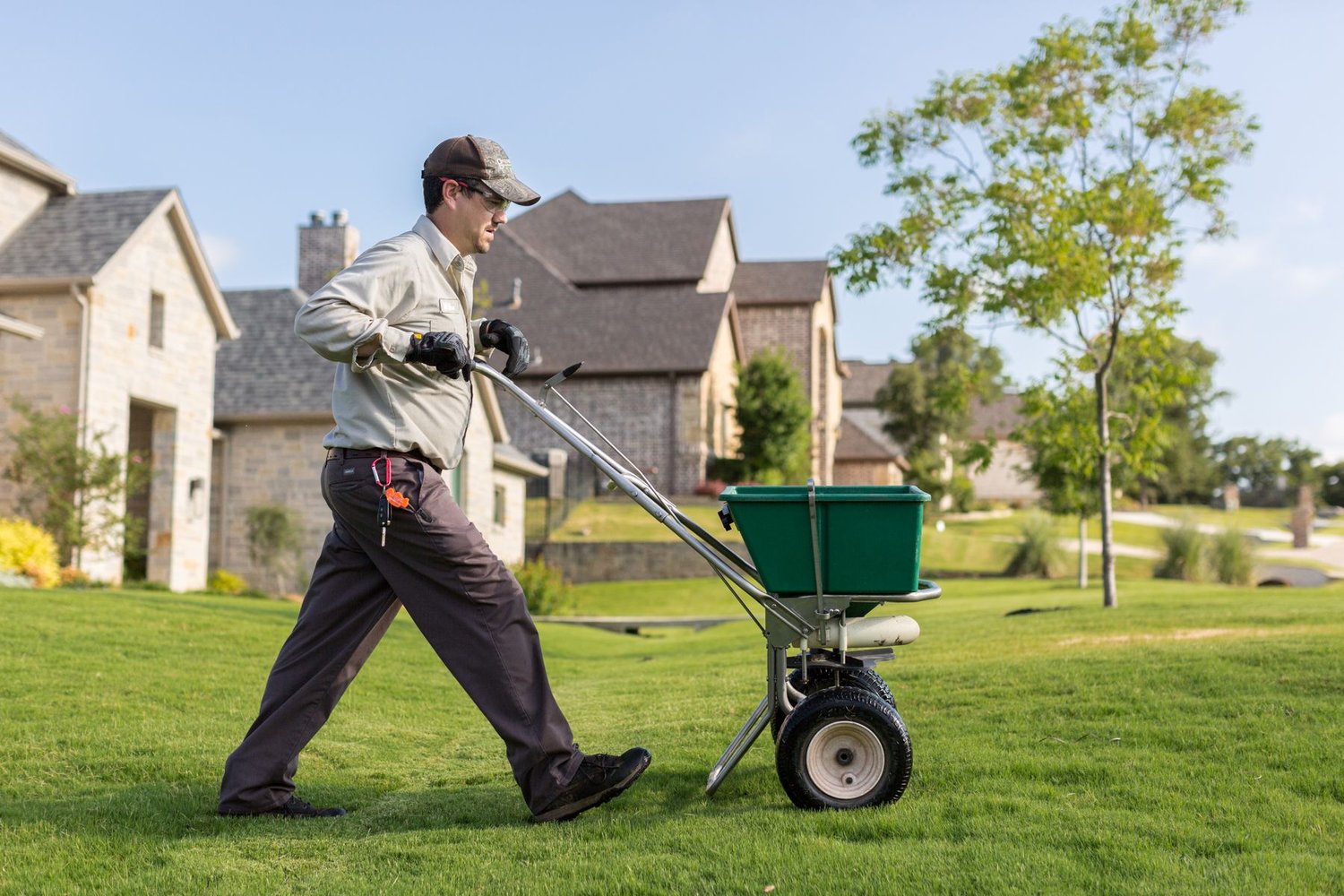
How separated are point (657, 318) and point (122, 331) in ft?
75.3

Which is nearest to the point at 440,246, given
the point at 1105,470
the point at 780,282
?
the point at 1105,470

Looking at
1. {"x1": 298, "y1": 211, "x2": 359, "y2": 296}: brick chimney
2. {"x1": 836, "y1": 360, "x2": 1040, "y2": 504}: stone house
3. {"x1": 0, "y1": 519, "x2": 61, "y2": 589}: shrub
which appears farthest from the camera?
{"x1": 836, "y1": 360, "x2": 1040, "y2": 504}: stone house

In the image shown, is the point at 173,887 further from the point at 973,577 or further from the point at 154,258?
the point at 973,577

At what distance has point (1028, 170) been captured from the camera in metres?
16.1

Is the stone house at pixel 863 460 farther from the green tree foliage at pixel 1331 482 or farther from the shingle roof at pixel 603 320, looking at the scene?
the green tree foliage at pixel 1331 482

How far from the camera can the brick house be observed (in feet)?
62.5

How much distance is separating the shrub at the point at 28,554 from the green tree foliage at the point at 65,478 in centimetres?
117

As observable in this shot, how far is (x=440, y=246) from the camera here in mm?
4348

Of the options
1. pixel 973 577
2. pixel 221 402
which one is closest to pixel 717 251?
pixel 973 577

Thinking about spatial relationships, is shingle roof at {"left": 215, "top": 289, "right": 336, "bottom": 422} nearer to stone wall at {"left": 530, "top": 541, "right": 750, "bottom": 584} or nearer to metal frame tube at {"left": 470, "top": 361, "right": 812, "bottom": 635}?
stone wall at {"left": 530, "top": 541, "right": 750, "bottom": 584}

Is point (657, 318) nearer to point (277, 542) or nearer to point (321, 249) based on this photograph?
point (321, 249)

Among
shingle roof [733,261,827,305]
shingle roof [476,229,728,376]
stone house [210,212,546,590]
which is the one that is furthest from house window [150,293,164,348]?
shingle roof [733,261,827,305]

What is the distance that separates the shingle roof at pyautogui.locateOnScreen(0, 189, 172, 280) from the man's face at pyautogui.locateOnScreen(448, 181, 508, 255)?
1654 cm

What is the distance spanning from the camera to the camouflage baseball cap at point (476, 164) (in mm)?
4289
